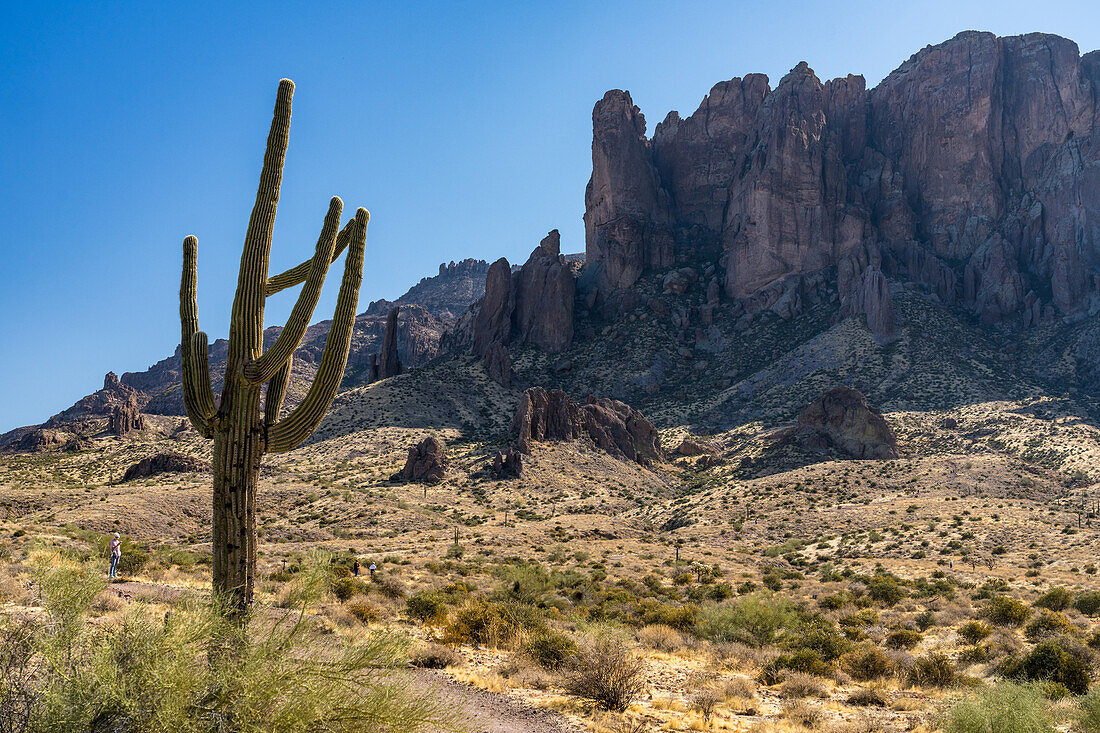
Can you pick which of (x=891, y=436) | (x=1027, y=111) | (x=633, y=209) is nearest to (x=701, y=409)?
(x=891, y=436)

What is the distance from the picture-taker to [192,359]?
9.26 metres

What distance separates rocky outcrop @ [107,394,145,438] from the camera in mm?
79900

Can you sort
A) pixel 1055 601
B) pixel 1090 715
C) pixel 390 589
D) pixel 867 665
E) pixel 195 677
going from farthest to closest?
1. pixel 390 589
2. pixel 1055 601
3. pixel 867 665
4. pixel 1090 715
5. pixel 195 677

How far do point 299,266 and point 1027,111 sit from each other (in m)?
121

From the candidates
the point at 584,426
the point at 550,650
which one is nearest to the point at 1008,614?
the point at 550,650

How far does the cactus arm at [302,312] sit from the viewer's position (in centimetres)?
877

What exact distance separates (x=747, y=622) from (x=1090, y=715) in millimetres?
8749

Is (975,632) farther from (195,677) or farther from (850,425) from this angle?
(850,425)

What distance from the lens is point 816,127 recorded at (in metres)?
102

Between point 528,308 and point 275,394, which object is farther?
point 528,308

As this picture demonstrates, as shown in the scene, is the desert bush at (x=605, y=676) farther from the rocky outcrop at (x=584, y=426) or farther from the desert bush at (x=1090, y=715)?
the rocky outcrop at (x=584, y=426)

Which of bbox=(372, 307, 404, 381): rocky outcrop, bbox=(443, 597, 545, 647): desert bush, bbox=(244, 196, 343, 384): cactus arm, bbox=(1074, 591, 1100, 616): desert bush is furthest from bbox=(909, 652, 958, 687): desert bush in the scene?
bbox=(372, 307, 404, 381): rocky outcrop

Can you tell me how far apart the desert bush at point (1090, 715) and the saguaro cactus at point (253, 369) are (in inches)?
450

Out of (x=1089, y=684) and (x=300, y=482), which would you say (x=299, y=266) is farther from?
(x=300, y=482)
